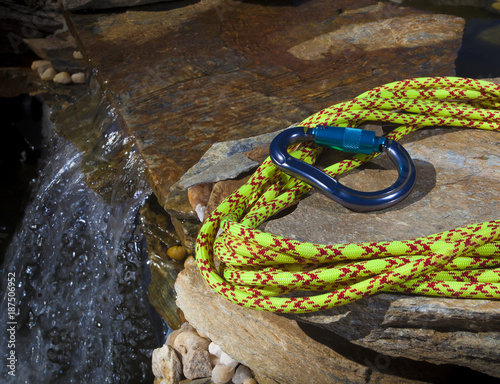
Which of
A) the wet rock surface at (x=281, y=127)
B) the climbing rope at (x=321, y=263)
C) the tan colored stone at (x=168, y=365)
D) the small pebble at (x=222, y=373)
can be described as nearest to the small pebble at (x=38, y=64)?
the wet rock surface at (x=281, y=127)

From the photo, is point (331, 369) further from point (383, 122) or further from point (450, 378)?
point (383, 122)

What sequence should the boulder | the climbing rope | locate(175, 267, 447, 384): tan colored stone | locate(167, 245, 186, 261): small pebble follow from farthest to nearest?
locate(167, 245, 186, 261): small pebble
locate(175, 267, 447, 384): tan colored stone
the boulder
the climbing rope

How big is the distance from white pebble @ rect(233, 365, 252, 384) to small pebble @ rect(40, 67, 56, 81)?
330 centimetres

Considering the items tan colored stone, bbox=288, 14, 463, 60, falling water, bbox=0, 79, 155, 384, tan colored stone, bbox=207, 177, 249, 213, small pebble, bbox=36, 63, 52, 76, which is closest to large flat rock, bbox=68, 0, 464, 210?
tan colored stone, bbox=288, 14, 463, 60

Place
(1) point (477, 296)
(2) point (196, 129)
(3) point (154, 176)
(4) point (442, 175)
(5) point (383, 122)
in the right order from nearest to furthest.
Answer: (1) point (477, 296) → (4) point (442, 175) → (5) point (383, 122) → (3) point (154, 176) → (2) point (196, 129)

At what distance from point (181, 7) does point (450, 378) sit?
303 centimetres

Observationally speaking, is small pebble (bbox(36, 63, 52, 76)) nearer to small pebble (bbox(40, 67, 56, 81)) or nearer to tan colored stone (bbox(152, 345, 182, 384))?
small pebble (bbox(40, 67, 56, 81))

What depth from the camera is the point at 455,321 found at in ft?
4.03

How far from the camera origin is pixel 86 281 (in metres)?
2.57

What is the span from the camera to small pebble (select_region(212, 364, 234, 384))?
189 cm

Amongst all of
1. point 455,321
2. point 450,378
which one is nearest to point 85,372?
point 450,378

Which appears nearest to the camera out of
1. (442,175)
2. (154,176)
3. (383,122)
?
(442,175)

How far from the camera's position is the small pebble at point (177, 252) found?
2271 mm

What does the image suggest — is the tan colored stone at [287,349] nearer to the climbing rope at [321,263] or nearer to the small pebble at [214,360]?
the small pebble at [214,360]
